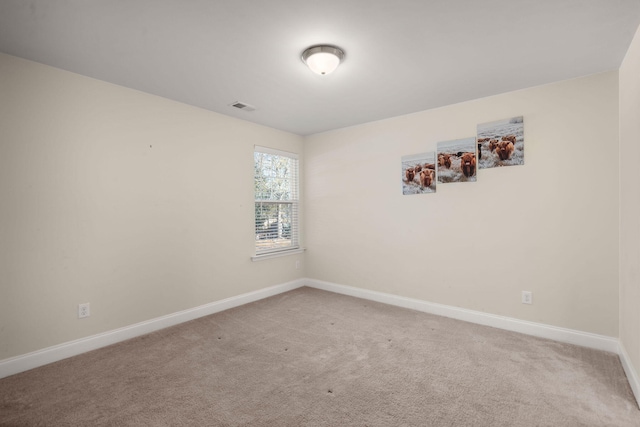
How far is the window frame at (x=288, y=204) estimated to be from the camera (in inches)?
166

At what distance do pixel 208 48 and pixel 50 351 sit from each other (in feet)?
9.18

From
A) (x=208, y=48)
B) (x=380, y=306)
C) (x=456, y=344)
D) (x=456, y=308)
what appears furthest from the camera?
(x=380, y=306)

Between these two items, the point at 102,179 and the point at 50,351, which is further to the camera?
the point at 102,179

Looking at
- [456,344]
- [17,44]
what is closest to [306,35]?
[17,44]

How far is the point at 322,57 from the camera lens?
7.47 ft

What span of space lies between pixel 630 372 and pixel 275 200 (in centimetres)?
399

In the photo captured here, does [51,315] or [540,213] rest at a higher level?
[540,213]

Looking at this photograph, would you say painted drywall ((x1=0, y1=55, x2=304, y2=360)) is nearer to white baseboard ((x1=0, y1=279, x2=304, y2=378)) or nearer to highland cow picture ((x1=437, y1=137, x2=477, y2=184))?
white baseboard ((x1=0, y1=279, x2=304, y2=378))

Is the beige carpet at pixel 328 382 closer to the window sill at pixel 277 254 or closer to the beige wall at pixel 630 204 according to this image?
the beige wall at pixel 630 204

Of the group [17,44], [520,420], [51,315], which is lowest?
[520,420]

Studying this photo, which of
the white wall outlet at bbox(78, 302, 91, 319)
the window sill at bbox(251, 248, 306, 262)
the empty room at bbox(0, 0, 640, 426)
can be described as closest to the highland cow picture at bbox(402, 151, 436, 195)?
the empty room at bbox(0, 0, 640, 426)

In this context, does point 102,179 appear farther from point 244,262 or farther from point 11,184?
point 244,262

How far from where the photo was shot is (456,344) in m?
2.78

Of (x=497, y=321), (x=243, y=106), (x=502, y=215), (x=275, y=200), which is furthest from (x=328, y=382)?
(x=243, y=106)
